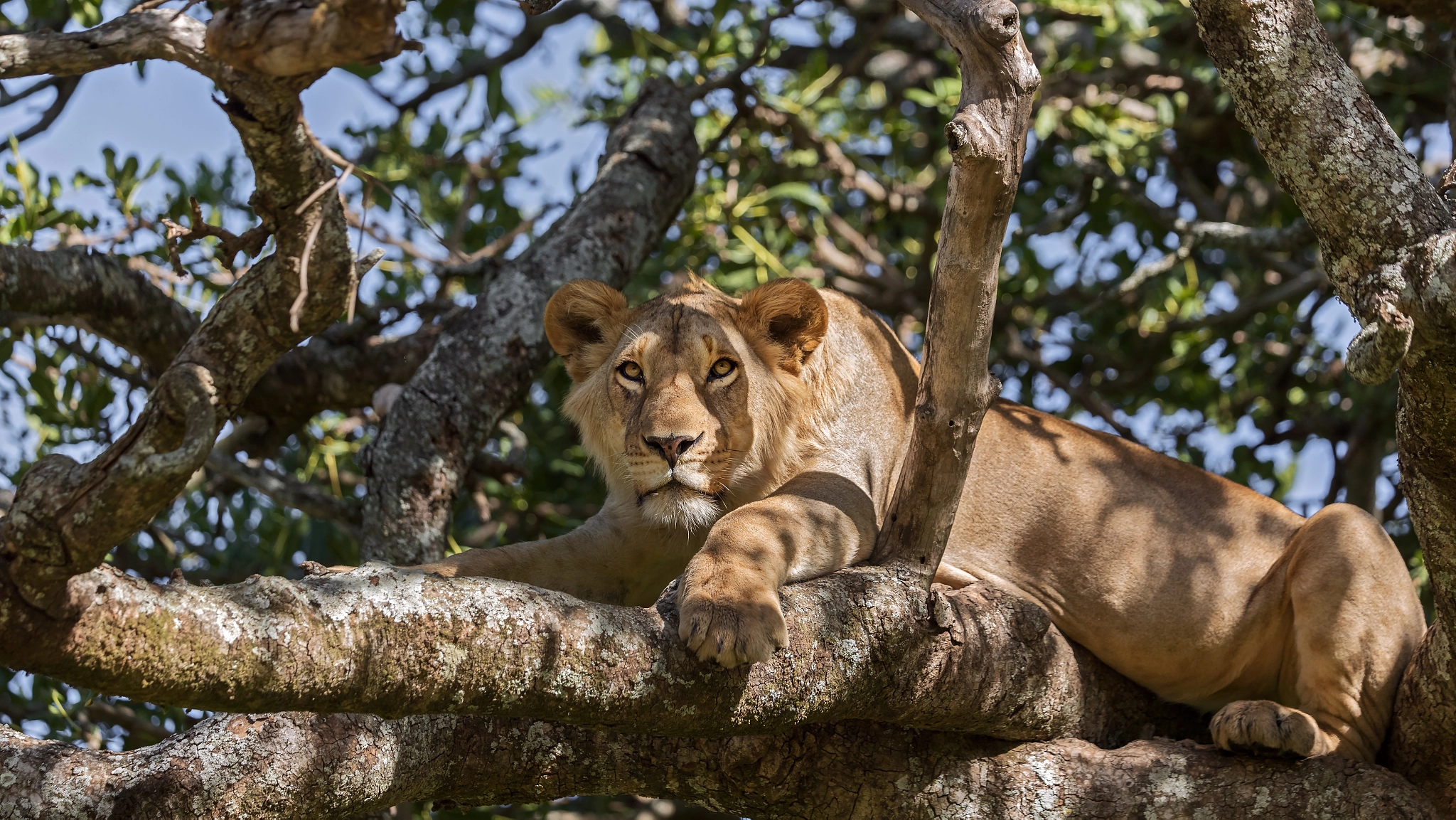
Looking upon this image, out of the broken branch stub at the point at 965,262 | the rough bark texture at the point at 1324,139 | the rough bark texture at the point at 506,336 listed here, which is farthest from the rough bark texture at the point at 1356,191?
the rough bark texture at the point at 506,336

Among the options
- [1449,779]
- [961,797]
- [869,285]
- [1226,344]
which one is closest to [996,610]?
[961,797]

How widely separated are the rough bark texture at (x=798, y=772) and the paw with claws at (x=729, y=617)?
0.66 meters

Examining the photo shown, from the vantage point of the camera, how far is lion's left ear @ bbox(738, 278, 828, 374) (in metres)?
4.36

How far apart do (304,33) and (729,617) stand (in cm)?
164

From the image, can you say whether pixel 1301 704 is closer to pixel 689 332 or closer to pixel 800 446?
pixel 800 446

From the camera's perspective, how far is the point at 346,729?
342 centimetres

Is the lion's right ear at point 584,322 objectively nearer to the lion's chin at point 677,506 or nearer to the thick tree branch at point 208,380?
the lion's chin at point 677,506

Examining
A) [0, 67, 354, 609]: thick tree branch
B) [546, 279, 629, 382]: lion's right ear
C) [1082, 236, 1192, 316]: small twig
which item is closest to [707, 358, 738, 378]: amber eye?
[546, 279, 629, 382]: lion's right ear

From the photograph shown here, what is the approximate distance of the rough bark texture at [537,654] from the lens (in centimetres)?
229

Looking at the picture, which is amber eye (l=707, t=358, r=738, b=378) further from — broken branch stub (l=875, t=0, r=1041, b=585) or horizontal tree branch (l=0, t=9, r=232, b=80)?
horizontal tree branch (l=0, t=9, r=232, b=80)

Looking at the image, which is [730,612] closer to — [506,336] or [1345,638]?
[1345,638]

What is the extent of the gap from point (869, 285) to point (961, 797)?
12.7 feet

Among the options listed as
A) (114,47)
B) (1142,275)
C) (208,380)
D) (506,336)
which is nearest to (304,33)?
(208,380)

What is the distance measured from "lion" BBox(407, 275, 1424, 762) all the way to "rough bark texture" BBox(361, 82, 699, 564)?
2.86 feet
